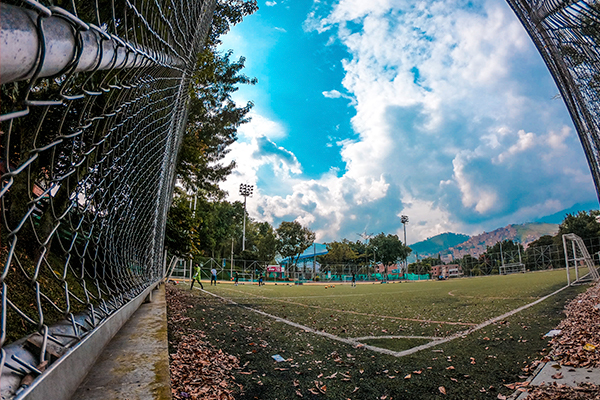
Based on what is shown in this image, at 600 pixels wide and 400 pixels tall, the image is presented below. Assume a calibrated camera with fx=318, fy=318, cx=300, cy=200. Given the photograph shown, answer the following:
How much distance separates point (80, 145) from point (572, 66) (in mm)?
9236

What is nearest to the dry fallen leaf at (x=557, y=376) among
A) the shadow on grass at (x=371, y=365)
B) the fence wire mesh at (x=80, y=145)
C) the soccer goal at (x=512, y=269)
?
the shadow on grass at (x=371, y=365)

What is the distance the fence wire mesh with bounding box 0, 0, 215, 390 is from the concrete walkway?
Answer: 8.8 inches

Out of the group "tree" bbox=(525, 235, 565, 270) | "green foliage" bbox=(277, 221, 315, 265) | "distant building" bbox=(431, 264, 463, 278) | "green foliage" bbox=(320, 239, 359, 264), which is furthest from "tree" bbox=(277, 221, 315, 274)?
"tree" bbox=(525, 235, 565, 270)

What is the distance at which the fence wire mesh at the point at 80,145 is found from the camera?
2.13 ft

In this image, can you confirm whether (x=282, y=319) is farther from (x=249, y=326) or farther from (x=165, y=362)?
(x=165, y=362)

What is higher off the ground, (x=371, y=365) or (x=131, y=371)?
(x=131, y=371)

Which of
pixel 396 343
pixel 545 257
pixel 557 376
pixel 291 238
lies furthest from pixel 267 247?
pixel 557 376

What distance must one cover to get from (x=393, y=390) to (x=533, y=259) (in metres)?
59.4

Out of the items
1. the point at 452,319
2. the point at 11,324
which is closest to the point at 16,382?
the point at 11,324

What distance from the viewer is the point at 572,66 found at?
22.7 feet

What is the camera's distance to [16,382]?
803 mm

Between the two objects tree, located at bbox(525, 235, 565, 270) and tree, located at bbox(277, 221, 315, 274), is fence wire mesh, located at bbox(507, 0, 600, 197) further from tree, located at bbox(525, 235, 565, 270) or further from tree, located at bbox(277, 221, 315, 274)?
tree, located at bbox(277, 221, 315, 274)

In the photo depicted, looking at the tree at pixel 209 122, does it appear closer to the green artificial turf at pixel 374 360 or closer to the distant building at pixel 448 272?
the green artificial turf at pixel 374 360

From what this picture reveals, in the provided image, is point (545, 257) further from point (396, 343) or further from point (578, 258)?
point (396, 343)
